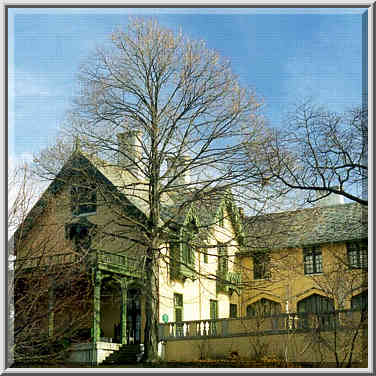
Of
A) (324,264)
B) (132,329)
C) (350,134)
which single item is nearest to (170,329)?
(132,329)

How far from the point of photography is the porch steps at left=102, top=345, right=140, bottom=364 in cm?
2012

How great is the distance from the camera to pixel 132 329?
926 inches

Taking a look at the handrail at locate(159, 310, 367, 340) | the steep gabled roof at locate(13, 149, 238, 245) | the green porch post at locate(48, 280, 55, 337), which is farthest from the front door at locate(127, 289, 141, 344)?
the green porch post at locate(48, 280, 55, 337)

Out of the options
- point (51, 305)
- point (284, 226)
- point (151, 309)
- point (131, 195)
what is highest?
point (131, 195)

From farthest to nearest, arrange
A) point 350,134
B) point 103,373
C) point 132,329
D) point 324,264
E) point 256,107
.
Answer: point 324,264 < point 132,329 < point 256,107 < point 350,134 < point 103,373

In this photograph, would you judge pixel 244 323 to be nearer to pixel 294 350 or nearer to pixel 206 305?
pixel 294 350

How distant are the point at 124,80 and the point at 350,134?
6696 millimetres

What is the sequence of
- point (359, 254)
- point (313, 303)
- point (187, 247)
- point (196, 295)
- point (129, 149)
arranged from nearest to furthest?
1. point (359, 254)
2. point (129, 149)
3. point (187, 247)
4. point (196, 295)
5. point (313, 303)

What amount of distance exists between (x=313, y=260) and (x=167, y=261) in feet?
23.7

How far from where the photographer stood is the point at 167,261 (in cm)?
2152

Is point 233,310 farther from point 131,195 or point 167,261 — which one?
point 131,195

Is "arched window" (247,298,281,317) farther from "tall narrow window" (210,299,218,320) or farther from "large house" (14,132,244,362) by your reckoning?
"tall narrow window" (210,299,218,320)

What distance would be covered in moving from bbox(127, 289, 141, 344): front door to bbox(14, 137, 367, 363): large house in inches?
1.5

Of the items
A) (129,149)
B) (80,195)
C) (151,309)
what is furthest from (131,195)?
(151,309)
